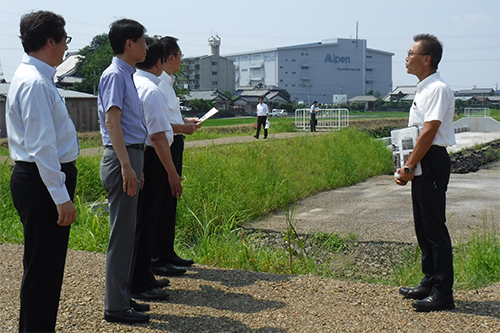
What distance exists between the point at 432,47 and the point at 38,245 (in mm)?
2817

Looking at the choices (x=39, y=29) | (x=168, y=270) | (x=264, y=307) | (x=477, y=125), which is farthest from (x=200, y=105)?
(x=39, y=29)

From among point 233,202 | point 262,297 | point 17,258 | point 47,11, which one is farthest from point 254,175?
point 47,11

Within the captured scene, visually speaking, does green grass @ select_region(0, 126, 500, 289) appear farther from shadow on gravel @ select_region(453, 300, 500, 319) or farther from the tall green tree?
the tall green tree

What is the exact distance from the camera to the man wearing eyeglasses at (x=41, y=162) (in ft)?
8.84

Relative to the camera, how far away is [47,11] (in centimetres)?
286

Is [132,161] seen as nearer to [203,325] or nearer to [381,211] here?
[203,325]

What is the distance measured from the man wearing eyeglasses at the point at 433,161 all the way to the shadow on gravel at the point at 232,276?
1.26 meters

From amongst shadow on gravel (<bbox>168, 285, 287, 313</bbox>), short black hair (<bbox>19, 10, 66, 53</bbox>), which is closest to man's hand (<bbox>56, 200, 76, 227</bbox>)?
short black hair (<bbox>19, 10, 66, 53</bbox>)

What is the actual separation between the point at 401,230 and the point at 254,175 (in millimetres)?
3394

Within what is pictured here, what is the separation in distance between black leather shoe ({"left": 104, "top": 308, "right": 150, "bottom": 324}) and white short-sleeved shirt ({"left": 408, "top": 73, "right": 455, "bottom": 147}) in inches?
88.3

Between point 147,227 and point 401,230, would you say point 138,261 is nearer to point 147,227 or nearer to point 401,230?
point 147,227

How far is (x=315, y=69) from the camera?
353ft

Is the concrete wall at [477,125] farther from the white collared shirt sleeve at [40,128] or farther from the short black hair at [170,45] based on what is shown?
the white collared shirt sleeve at [40,128]

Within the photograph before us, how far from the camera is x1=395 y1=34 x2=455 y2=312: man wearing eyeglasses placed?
3.72 meters
